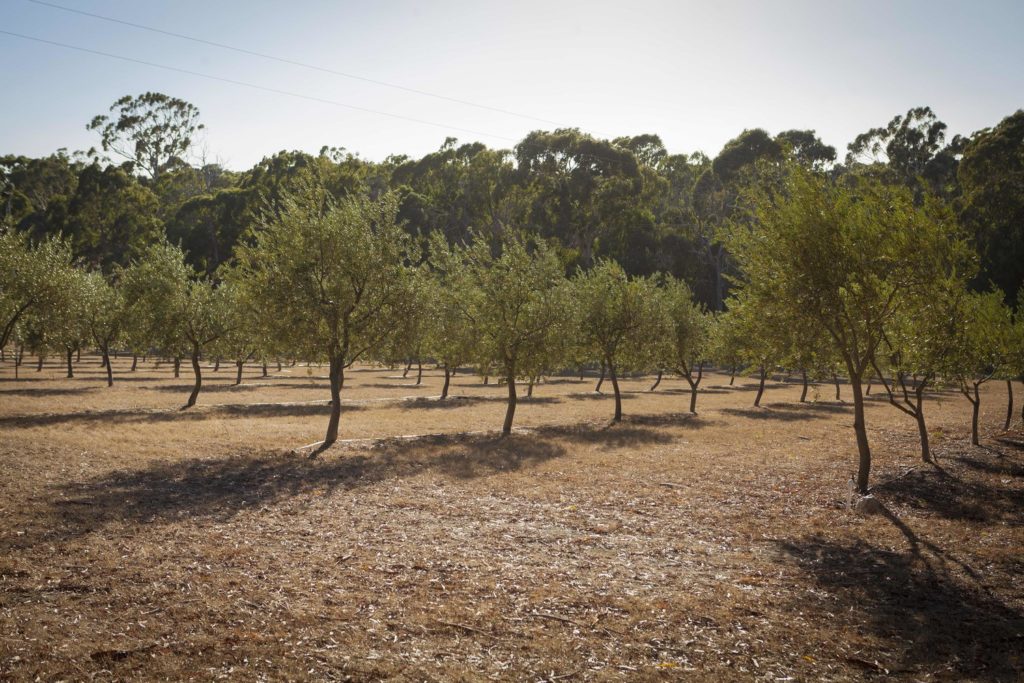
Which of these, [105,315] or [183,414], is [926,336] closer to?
[183,414]

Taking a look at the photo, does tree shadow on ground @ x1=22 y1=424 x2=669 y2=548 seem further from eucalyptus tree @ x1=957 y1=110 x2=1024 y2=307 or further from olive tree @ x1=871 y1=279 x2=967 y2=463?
eucalyptus tree @ x1=957 y1=110 x2=1024 y2=307

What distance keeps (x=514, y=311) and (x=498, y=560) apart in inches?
728

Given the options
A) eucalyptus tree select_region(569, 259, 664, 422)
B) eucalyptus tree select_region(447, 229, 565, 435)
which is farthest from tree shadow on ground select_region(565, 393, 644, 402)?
eucalyptus tree select_region(447, 229, 565, 435)

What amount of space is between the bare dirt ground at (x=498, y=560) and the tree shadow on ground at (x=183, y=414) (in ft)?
5.29

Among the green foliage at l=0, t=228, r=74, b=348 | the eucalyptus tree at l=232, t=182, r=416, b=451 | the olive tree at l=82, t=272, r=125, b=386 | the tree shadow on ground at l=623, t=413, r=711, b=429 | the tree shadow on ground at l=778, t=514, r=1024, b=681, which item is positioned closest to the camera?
the tree shadow on ground at l=778, t=514, r=1024, b=681

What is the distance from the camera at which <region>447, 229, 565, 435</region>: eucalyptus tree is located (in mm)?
29703

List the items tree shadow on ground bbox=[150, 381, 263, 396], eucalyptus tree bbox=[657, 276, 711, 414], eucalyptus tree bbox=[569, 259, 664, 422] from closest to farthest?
eucalyptus tree bbox=[569, 259, 664, 422], eucalyptus tree bbox=[657, 276, 711, 414], tree shadow on ground bbox=[150, 381, 263, 396]

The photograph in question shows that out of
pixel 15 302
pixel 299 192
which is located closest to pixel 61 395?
pixel 15 302

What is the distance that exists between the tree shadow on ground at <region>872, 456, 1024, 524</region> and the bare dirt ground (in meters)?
0.13

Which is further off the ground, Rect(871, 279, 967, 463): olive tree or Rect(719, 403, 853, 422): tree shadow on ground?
Rect(871, 279, 967, 463): olive tree

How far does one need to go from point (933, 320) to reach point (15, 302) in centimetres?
4299

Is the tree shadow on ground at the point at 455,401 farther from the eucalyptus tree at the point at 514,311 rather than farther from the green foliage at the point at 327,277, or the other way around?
the green foliage at the point at 327,277

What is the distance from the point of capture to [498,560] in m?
12.2

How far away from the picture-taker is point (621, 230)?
290 ft
